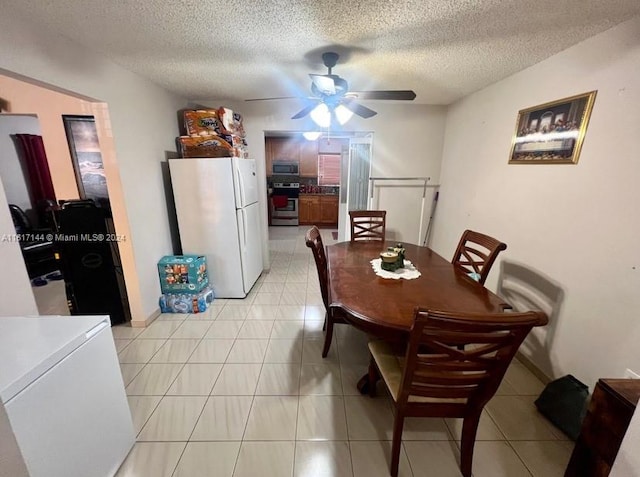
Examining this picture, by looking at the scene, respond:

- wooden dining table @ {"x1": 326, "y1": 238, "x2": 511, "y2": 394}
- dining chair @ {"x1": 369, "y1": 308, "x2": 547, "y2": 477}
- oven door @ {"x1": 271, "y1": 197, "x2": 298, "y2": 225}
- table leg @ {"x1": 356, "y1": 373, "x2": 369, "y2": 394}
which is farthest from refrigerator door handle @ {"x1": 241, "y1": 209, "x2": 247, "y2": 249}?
oven door @ {"x1": 271, "y1": 197, "x2": 298, "y2": 225}

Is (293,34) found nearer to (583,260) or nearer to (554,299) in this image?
(583,260)

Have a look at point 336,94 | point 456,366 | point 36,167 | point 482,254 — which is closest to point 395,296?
point 456,366

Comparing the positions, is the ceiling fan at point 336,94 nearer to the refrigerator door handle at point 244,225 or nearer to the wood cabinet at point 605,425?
the refrigerator door handle at point 244,225

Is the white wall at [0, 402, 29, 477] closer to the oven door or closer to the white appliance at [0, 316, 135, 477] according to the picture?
the white appliance at [0, 316, 135, 477]

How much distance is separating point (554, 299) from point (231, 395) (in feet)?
7.33

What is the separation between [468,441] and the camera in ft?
4.01

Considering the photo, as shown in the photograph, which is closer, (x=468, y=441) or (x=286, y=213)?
(x=468, y=441)

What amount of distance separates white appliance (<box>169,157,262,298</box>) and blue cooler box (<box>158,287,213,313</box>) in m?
0.28

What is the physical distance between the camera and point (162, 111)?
8.70 feet

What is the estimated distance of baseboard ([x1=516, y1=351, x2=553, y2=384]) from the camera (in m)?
1.82

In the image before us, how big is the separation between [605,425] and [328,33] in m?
2.13

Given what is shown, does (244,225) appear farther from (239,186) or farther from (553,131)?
(553,131)

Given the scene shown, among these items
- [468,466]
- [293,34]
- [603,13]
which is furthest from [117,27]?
[468,466]

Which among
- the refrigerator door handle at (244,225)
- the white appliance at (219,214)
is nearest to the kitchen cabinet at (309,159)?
the white appliance at (219,214)
